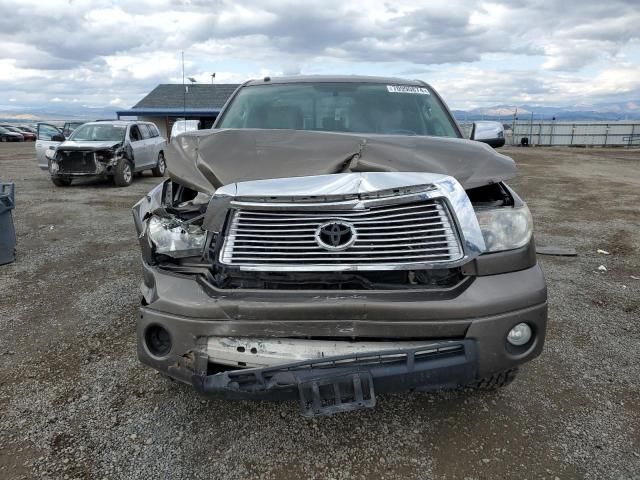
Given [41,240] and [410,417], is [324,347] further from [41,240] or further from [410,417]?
[41,240]

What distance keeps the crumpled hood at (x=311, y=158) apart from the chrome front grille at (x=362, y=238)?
326 millimetres

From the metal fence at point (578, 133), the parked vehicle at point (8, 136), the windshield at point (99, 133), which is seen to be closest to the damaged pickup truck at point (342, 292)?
the windshield at point (99, 133)

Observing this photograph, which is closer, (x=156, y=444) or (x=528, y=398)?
(x=156, y=444)

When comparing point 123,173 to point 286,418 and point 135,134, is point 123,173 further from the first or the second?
point 286,418

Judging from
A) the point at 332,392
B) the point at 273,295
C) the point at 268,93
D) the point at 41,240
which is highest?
the point at 268,93

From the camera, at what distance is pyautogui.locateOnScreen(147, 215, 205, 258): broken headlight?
239 centimetres

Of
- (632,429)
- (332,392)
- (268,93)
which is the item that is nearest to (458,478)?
(332,392)

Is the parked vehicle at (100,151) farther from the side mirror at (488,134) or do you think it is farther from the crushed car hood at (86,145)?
the side mirror at (488,134)

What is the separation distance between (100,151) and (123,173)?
0.73 meters

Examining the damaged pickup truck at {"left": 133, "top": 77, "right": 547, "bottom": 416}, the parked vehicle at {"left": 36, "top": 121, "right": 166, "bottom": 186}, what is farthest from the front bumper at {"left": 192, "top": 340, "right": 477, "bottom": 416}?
the parked vehicle at {"left": 36, "top": 121, "right": 166, "bottom": 186}

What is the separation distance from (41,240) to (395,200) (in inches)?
238

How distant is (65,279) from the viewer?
497cm


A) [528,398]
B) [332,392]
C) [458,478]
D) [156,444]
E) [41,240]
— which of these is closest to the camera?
[332,392]

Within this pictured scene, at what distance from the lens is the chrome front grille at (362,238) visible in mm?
2125
